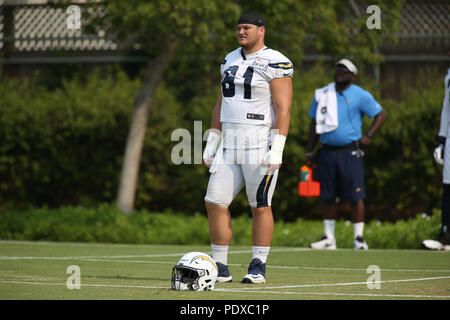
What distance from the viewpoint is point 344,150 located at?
11.5 m

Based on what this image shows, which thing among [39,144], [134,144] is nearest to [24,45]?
[39,144]

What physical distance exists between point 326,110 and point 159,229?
13.0ft

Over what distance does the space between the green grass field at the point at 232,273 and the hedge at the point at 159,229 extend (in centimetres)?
159

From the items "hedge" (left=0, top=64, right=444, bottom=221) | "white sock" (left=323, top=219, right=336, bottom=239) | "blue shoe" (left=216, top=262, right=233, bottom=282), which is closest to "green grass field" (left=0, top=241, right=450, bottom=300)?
"blue shoe" (left=216, top=262, right=233, bottom=282)

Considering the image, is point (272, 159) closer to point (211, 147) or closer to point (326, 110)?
point (211, 147)

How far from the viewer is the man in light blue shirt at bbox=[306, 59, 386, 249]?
11.5 metres

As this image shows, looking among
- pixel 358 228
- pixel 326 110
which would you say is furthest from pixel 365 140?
pixel 358 228

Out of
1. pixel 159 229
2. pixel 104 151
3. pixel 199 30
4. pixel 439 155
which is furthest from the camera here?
pixel 104 151

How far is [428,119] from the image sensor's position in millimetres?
14500

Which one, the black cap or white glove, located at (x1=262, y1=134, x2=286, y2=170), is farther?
the black cap

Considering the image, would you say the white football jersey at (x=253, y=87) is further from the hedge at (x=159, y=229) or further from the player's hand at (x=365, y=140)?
the hedge at (x=159, y=229)

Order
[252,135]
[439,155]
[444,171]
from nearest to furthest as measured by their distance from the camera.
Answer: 1. [252,135]
2. [444,171]
3. [439,155]

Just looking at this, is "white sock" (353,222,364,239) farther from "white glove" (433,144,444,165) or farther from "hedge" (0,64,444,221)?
"hedge" (0,64,444,221)

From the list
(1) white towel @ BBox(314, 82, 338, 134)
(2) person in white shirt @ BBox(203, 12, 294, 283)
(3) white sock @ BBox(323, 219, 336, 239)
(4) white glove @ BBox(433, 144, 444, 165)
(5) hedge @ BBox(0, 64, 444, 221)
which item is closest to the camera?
(2) person in white shirt @ BBox(203, 12, 294, 283)
